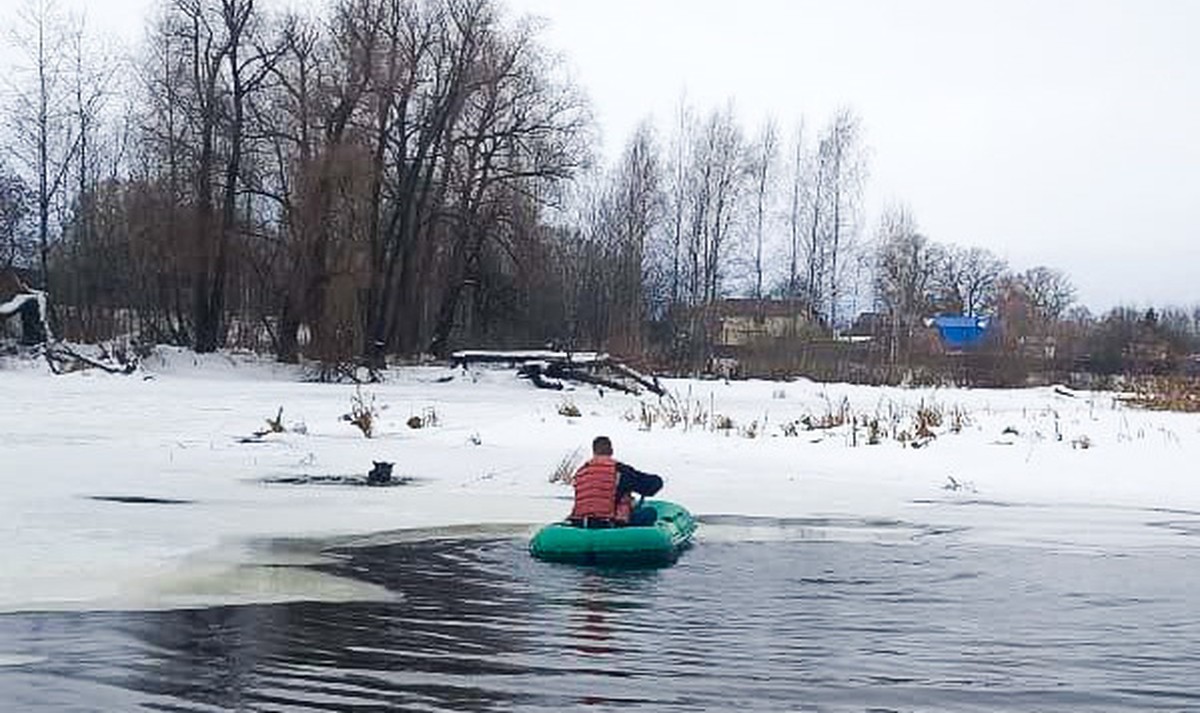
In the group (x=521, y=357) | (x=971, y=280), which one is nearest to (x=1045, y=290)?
(x=971, y=280)

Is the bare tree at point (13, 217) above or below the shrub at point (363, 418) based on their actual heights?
above

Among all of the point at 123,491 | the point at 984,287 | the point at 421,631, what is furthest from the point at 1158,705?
the point at 984,287

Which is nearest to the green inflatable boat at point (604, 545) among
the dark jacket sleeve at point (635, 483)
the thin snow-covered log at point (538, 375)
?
the dark jacket sleeve at point (635, 483)

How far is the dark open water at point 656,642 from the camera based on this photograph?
305 inches

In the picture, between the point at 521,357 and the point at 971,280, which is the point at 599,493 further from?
the point at 971,280

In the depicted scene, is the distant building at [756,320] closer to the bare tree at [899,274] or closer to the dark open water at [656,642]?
the bare tree at [899,274]

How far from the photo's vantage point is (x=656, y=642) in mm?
9570

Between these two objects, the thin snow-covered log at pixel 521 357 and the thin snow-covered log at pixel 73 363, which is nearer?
the thin snow-covered log at pixel 73 363

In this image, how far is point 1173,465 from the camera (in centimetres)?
2158

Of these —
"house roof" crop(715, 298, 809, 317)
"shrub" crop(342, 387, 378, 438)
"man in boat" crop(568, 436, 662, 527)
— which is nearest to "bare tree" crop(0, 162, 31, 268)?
"shrub" crop(342, 387, 378, 438)

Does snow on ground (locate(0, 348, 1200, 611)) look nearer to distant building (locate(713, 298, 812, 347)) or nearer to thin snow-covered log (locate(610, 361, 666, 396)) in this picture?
thin snow-covered log (locate(610, 361, 666, 396))

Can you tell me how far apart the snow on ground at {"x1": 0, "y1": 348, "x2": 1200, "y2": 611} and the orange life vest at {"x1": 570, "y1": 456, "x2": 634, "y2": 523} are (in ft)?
6.06

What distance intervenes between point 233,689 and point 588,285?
2464 inches

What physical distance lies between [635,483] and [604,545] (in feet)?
3.56
